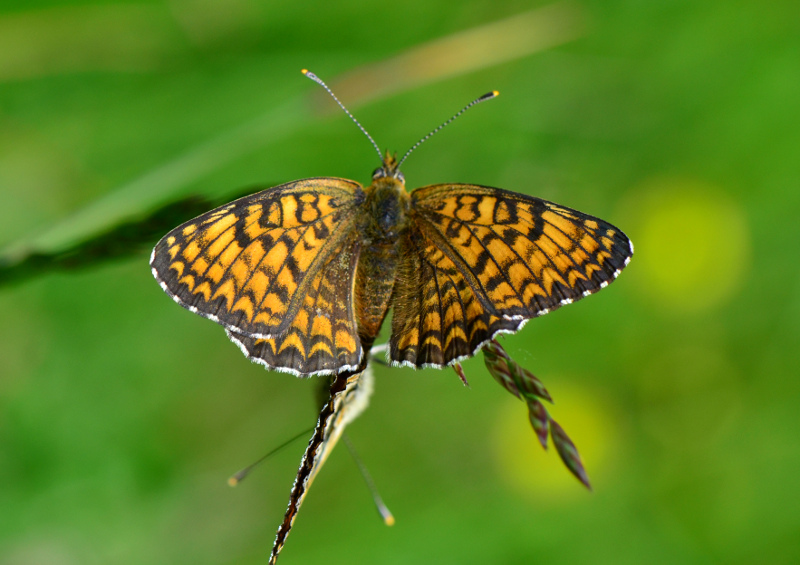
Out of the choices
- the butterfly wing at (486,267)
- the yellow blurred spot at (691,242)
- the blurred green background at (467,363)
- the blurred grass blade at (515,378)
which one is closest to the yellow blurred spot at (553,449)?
Answer: the blurred green background at (467,363)

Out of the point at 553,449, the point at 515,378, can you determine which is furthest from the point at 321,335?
the point at 553,449

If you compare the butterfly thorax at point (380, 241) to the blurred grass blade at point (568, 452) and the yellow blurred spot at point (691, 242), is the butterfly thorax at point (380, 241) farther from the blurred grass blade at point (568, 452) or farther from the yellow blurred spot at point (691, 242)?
the yellow blurred spot at point (691, 242)

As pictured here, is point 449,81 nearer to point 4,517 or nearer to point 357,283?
point 357,283

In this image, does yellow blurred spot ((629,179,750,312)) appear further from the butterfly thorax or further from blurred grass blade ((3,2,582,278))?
the butterfly thorax

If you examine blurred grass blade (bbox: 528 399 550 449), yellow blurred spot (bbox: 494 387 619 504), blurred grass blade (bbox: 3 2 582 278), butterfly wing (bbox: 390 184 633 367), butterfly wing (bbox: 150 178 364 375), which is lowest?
yellow blurred spot (bbox: 494 387 619 504)

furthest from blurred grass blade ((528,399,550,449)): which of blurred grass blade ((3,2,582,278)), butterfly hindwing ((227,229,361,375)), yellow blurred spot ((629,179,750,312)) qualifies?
yellow blurred spot ((629,179,750,312))

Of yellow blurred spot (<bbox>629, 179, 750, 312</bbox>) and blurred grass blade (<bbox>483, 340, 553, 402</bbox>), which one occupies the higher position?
blurred grass blade (<bbox>483, 340, 553, 402</bbox>)
